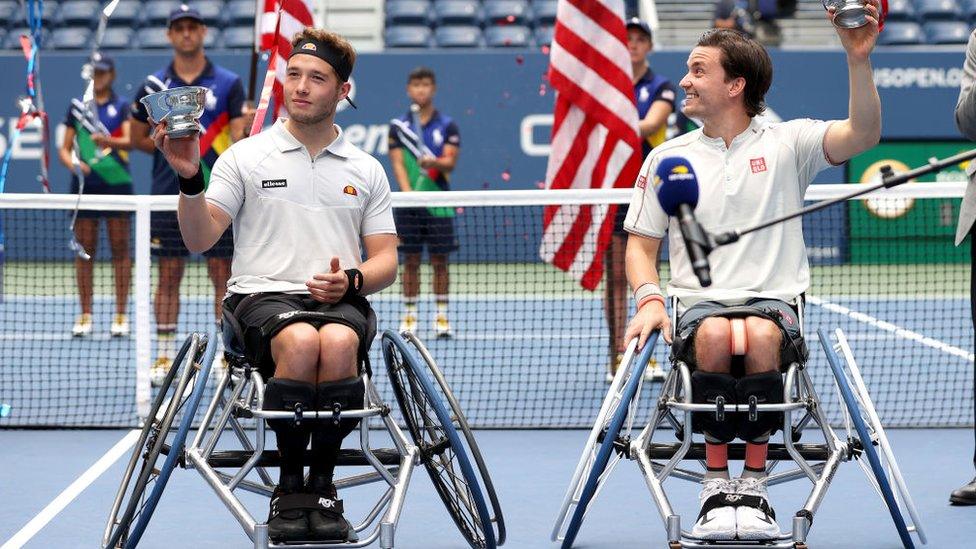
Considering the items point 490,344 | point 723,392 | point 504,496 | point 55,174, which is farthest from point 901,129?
point 723,392

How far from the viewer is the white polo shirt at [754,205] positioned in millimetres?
4430

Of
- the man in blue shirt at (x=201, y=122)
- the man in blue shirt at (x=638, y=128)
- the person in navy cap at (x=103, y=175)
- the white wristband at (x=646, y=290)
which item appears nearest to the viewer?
the white wristband at (x=646, y=290)

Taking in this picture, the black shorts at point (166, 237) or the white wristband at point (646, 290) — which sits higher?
the black shorts at point (166, 237)

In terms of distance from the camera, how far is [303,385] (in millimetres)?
4145

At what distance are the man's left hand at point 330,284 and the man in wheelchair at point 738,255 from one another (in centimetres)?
87

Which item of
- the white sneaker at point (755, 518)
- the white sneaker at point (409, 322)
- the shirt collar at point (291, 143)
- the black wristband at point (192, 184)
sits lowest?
the white sneaker at point (755, 518)

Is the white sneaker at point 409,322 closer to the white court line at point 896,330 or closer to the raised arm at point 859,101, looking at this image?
the white court line at point 896,330

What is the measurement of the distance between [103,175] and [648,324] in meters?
6.75

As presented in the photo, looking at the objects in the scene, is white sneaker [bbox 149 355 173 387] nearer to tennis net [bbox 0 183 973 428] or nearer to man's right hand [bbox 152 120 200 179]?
tennis net [bbox 0 183 973 428]

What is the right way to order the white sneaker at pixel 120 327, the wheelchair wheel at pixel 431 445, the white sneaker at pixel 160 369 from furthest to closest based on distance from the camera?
the white sneaker at pixel 120 327 → the white sneaker at pixel 160 369 → the wheelchair wheel at pixel 431 445

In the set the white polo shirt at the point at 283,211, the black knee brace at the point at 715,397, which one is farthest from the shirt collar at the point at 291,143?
the black knee brace at the point at 715,397

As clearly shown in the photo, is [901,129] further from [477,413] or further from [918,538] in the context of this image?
[918,538]

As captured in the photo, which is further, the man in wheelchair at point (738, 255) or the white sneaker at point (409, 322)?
the white sneaker at point (409, 322)

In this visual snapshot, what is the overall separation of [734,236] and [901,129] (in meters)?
11.5
